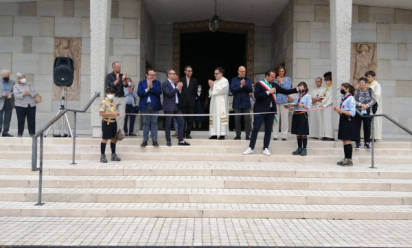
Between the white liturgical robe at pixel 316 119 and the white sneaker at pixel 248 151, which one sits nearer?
the white sneaker at pixel 248 151

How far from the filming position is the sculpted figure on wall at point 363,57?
12.2 metres

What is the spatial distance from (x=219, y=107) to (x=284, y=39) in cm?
530

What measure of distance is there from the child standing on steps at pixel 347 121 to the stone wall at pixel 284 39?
4781mm

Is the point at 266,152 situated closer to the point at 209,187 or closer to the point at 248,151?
the point at 248,151

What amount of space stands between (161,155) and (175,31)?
8364 mm

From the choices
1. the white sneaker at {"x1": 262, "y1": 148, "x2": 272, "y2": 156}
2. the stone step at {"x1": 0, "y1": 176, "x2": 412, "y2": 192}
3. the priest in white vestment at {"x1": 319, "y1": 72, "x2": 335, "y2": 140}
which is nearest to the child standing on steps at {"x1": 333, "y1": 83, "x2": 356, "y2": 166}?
the stone step at {"x1": 0, "y1": 176, "x2": 412, "y2": 192}

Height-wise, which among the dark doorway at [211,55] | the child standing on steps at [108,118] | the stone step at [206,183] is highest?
the dark doorway at [211,55]

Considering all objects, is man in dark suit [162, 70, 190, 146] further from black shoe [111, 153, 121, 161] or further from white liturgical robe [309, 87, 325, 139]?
white liturgical robe [309, 87, 325, 139]

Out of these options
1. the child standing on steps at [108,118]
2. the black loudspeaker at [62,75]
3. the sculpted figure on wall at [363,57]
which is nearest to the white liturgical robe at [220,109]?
the child standing on steps at [108,118]

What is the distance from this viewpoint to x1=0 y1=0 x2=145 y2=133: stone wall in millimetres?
12070

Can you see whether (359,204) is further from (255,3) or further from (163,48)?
(163,48)

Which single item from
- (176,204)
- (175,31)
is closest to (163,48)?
(175,31)

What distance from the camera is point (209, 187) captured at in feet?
20.0

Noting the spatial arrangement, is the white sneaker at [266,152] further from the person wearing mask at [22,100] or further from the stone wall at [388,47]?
the person wearing mask at [22,100]
